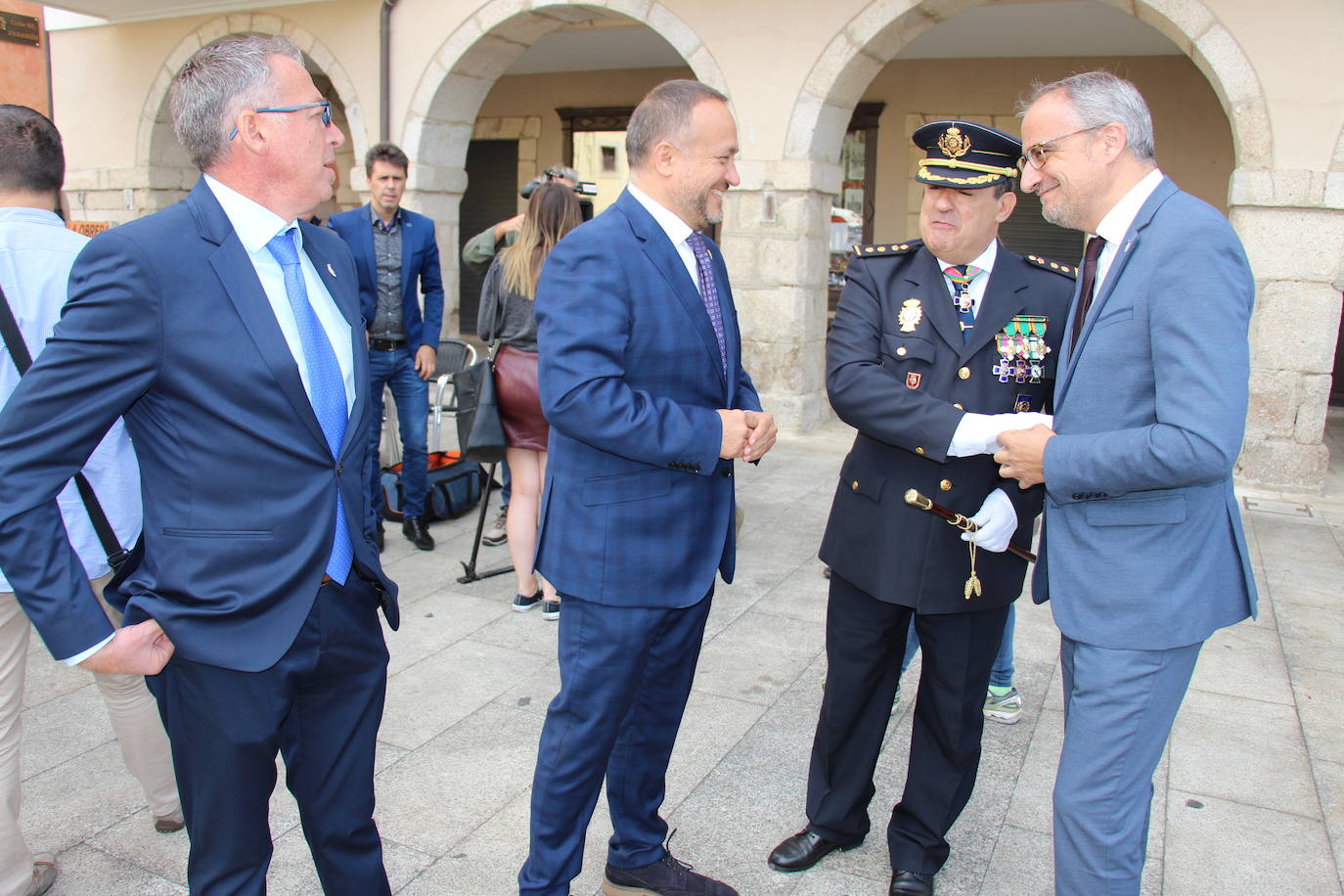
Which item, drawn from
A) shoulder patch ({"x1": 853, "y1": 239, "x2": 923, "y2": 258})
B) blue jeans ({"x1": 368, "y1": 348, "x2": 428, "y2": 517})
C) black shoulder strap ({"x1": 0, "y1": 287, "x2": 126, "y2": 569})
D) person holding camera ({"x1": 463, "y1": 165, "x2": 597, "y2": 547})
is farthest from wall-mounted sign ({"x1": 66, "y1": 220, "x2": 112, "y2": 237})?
shoulder patch ({"x1": 853, "y1": 239, "x2": 923, "y2": 258})

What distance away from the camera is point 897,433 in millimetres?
2309

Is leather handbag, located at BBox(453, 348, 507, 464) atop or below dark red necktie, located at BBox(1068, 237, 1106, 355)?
below

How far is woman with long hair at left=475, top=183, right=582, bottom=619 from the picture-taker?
434cm

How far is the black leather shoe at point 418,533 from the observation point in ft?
17.5

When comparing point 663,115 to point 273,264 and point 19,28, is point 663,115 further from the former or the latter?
point 19,28

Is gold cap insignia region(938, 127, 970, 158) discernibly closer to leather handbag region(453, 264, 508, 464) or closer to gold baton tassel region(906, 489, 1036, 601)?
gold baton tassel region(906, 489, 1036, 601)

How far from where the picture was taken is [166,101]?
11023 mm

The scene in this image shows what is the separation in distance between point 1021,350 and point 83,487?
2.15 m

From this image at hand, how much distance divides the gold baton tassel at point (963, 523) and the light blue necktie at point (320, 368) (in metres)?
1.24

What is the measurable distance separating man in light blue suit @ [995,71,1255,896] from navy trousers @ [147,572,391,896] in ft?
4.61

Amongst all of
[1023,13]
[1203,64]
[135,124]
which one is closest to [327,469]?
[1203,64]

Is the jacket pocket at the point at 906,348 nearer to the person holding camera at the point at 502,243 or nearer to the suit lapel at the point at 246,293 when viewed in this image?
the suit lapel at the point at 246,293

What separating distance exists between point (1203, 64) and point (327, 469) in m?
7.28

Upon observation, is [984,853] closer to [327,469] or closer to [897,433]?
[897,433]
